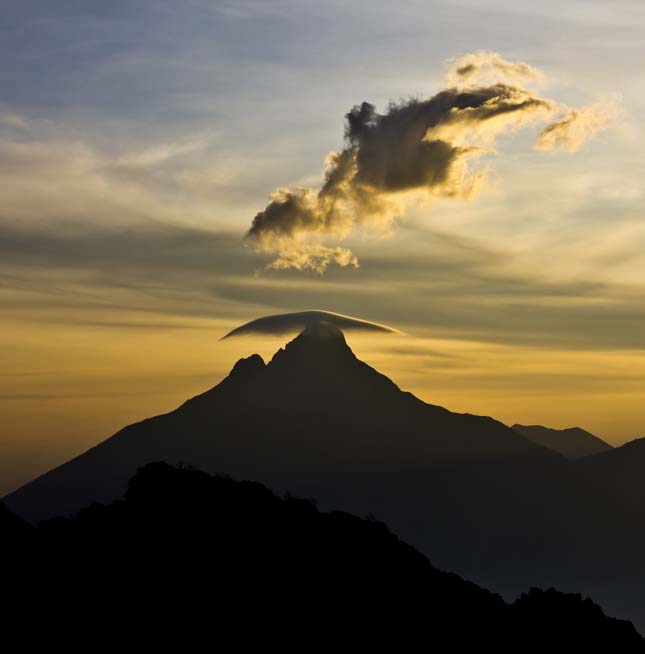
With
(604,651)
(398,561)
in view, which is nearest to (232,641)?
(398,561)

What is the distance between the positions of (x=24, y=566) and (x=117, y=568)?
18.2ft

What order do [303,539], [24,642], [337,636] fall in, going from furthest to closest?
[303,539], [337,636], [24,642]

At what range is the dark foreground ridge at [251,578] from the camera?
57656 millimetres

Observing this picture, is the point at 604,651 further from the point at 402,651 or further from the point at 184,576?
the point at 184,576

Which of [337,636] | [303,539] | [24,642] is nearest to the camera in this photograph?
[24,642]

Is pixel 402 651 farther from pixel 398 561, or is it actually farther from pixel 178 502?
pixel 178 502

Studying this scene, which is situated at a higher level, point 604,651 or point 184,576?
point 184,576

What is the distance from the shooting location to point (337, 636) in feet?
193

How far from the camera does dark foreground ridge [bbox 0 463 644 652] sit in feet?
189

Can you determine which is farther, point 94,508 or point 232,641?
point 94,508

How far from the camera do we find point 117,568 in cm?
6003

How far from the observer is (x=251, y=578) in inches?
2387

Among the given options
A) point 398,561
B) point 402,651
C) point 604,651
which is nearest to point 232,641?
point 402,651

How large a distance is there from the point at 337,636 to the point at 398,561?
970 centimetres
